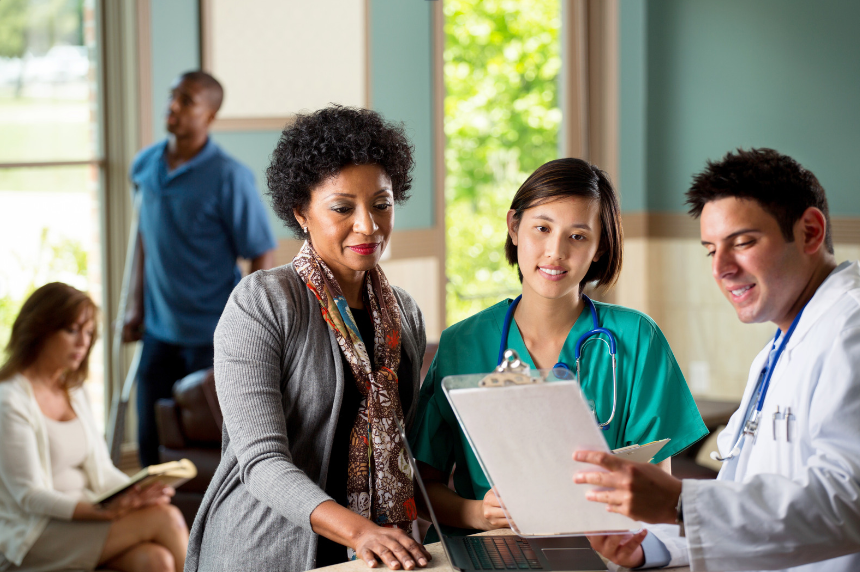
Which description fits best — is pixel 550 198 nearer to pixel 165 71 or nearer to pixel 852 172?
pixel 165 71

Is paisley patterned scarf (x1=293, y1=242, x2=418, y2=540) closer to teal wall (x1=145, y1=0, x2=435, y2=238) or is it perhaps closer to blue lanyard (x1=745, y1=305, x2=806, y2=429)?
blue lanyard (x1=745, y1=305, x2=806, y2=429)

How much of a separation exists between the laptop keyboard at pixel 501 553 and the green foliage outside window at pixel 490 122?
4025 mm

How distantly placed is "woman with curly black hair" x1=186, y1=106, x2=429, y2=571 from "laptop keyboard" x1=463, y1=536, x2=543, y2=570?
13 cm

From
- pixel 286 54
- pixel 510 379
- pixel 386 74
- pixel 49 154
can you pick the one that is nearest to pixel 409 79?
pixel 386 74

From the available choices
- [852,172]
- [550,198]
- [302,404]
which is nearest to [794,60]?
[852,172]

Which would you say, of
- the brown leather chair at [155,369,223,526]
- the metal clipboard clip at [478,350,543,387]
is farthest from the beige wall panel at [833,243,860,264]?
the metal clipboard clip at [478,350,543,387]

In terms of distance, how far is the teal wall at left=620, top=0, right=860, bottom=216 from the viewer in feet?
17.7

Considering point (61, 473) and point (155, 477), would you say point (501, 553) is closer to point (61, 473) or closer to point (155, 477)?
point (155, 477)

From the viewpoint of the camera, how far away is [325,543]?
164 cm

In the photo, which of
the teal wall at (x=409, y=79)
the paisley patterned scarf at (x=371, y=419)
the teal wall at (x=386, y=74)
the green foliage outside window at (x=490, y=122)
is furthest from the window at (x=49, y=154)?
the paisley patterned scarf at (x=371, y=419)

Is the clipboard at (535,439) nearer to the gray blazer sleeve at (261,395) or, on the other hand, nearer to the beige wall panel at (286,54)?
the gray blazer sleeve at (261,395)

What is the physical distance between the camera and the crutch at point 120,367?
4008mm

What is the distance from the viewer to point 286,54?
4.66 m

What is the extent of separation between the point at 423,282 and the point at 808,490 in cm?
412
